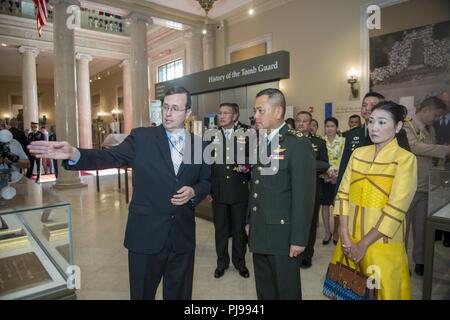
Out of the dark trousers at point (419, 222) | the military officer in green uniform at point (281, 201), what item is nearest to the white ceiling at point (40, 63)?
the military officer in green uniform at point (281, 201)

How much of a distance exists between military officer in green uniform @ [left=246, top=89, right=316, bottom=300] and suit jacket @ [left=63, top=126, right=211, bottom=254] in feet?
1.42

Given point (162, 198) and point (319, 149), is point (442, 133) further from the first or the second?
point (162, 198)

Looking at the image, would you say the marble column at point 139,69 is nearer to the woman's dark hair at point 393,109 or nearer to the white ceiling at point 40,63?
the white ceiling at point 40,63

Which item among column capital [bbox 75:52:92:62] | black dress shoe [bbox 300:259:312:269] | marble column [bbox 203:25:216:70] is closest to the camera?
black dress shoe [bbox 300:259:312:269]

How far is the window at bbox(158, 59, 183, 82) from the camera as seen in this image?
14.1m

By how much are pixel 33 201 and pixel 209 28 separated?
11162mm

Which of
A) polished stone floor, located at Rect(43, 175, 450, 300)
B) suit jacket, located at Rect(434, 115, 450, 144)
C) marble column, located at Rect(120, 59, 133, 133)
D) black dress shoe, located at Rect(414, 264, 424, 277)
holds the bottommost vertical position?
polished stone floor, located at Rect(43, 175, 450, 300)

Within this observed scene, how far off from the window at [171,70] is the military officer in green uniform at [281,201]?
41.4 feet

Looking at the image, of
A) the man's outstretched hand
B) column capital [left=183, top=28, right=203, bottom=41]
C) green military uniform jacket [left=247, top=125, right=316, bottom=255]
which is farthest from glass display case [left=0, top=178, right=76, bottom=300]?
column capital [left=183, top=28, right=203, bottom=41]

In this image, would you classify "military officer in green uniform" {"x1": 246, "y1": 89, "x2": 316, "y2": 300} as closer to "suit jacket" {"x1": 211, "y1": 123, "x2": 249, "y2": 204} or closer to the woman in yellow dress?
the woman in yellow dress

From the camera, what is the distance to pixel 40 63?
17297 millimetres

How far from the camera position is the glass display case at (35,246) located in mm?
1269

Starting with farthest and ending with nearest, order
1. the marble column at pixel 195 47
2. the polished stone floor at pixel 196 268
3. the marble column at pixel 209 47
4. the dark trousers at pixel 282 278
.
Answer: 1. the marble column at pixel 209 47
2. the marble column at pixel 195 47
3. the polished stone floor at pixel 196 268
4. the dark trousers at pixel 282 278

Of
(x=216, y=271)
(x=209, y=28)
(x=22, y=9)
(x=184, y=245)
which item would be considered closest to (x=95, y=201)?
(x=216, y=271)
